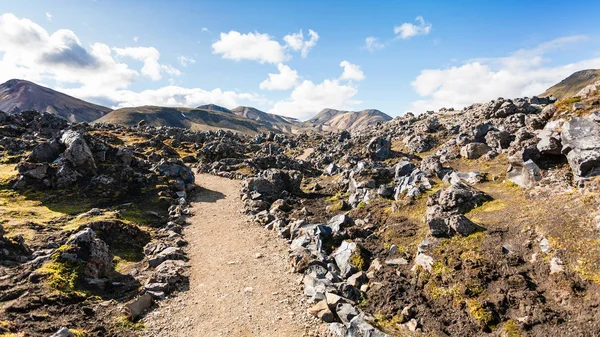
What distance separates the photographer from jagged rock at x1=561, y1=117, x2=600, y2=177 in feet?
62.2

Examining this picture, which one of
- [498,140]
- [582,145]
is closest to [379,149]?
[498,140]

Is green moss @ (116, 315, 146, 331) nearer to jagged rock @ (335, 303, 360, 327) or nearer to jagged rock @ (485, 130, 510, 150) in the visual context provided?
jagged rock @ (335, 303, 360, 327)

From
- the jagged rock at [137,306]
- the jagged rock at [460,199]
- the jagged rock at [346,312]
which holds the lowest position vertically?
the jagged rock at [137,306]

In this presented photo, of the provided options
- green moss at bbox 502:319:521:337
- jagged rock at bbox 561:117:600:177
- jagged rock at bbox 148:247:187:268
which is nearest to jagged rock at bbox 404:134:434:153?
jagged rock at bbox 561:117:600:177

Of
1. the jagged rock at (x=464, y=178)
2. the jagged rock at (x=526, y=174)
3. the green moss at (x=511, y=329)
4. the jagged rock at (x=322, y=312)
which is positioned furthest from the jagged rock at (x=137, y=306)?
the jagged rock at (x=526, y=174)

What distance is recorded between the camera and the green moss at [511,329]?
42.1 feet

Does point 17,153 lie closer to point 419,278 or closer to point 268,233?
point 268,233

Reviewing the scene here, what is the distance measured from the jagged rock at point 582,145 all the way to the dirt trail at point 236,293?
62.7ft

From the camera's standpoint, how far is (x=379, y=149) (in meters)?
64.4

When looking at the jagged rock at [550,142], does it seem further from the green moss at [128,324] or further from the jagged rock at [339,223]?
the green moss at [128,324]

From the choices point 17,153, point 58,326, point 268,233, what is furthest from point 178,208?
point 17,153

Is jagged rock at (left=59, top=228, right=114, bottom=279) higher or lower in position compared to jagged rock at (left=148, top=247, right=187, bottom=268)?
higher

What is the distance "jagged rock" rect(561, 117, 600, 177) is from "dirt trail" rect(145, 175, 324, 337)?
62.7 ft

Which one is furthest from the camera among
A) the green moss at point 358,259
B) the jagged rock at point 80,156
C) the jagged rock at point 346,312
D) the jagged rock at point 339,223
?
the jagged rock at point 80,156
